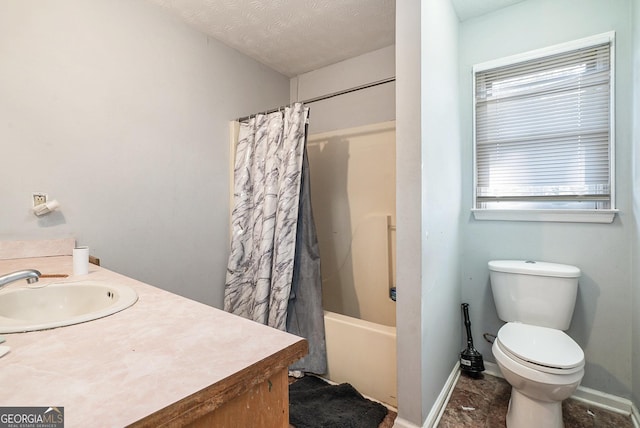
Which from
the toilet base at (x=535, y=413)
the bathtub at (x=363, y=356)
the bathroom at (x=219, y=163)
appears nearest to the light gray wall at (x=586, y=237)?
the bathroom at (x=219, y=163)

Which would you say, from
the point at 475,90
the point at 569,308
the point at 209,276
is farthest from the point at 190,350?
the point at 475,90

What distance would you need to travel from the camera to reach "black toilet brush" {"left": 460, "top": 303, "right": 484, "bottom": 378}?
1907mm

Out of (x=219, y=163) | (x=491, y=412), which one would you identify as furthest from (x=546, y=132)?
(x=219, y=163)

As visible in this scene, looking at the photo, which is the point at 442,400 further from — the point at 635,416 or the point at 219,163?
the point at 219,163

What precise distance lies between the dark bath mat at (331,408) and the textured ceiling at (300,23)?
2337mm

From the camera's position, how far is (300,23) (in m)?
2.04

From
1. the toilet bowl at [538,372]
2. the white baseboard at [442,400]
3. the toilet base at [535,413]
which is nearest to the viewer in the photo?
the toilet bowl at [538,372]

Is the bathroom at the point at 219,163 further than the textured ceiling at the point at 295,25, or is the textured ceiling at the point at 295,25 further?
the textured ceiling at the point at 295,25

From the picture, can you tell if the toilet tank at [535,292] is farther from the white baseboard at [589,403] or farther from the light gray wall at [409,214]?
the light gray wall at [409,214]

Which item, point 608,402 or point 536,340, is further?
point 608,402

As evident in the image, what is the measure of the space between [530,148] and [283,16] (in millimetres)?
1812

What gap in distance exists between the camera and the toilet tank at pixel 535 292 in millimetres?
1603

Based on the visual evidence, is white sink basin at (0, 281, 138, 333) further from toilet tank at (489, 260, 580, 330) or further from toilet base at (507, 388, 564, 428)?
toilet tank at (489, 260, 580, 330)

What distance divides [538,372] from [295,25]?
2420 millimetres
